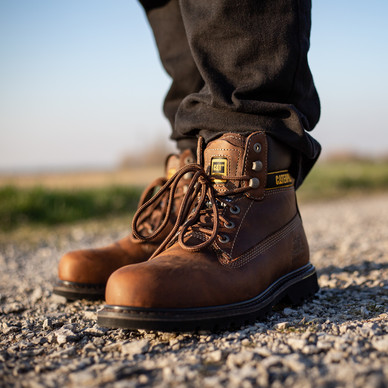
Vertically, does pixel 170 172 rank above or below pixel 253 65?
below

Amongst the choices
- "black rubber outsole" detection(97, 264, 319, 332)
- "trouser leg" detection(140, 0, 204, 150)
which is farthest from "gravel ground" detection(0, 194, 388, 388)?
"trouser leg" detection(140, 0, 204, 150)

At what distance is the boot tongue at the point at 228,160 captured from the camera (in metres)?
1.59

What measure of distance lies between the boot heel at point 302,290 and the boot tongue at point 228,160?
471 mm

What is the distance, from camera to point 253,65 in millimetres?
1633

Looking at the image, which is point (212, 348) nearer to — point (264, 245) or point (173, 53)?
point (264, 245)

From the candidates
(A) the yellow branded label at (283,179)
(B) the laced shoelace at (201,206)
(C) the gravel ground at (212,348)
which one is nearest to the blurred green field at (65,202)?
(C) the gravel ground at (212,348)

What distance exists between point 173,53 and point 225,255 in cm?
126

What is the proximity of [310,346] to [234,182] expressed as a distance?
655mm

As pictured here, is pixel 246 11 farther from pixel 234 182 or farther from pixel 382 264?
pixel 382 264

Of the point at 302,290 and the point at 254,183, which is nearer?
the point at 254,183

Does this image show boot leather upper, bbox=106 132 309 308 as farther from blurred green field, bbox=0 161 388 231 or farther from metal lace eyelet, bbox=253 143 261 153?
blurred green field, bbox=0 161 388 231

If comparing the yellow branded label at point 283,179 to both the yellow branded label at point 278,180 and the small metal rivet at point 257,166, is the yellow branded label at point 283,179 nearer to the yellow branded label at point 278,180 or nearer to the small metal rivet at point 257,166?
the yellow branded label at point 278,180

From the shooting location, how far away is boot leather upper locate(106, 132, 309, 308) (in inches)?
51.9

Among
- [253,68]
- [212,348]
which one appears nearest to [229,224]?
[212,348]
